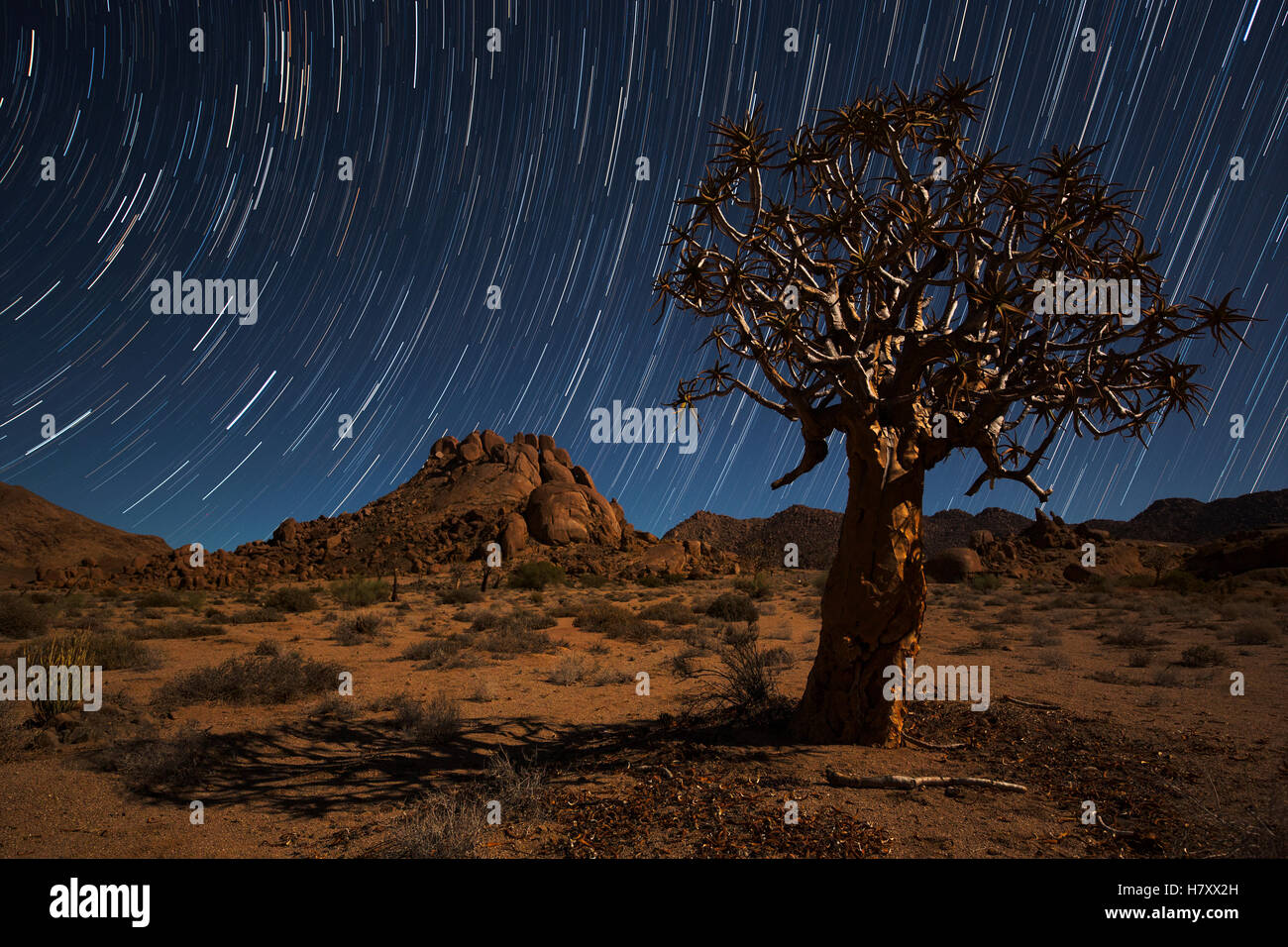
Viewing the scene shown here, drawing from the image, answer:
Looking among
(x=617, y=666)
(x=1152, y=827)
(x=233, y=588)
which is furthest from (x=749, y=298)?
(x=233, y=588)

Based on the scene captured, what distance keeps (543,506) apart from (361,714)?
134 feet

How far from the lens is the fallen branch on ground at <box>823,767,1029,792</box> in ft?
16.4

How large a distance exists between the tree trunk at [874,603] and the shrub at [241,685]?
7663mm

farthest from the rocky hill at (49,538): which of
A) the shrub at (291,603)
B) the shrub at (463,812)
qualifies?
the shrub at (463,812)

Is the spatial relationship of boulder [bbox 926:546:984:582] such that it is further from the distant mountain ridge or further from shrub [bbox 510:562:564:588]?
shrub [bbox 510:562:564:588]

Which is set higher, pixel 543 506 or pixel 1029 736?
pixel 543 506

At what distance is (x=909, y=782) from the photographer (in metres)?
5.00

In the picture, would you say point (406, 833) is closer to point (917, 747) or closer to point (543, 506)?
point (917, 747)

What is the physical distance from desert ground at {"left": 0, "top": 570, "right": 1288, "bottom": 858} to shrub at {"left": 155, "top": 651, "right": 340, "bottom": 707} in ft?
0.13

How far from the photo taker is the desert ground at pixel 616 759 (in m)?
4.37

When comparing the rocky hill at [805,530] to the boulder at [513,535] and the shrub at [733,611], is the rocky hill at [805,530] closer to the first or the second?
the boulder at [513,535]

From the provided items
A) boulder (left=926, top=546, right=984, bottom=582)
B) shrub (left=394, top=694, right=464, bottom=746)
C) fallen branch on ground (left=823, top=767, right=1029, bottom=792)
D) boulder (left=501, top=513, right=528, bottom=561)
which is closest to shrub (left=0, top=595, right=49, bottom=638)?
shrub (left=394, top=694, right=464, bottom=746)

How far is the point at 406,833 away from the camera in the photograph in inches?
166

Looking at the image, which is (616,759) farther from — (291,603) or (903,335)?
(291,603)
